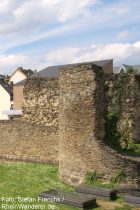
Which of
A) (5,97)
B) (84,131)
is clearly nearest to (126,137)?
(84,131)

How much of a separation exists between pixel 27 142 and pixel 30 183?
17.6 ft

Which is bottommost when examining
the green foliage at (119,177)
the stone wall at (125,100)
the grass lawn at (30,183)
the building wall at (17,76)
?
the grass lawn at (30,183)

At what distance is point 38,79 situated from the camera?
2127cm

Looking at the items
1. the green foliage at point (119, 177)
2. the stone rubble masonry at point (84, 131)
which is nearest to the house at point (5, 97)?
the stone rubble masonry at point (84, 131)

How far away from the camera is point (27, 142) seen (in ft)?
68.8

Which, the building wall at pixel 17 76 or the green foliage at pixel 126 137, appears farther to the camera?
the building wall at pixel 17 76

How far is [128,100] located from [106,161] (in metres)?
4.78

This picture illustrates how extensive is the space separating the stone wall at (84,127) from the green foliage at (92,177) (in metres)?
0.14

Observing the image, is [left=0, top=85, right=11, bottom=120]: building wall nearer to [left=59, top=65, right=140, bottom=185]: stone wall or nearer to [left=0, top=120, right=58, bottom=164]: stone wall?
[left=0, top=120, right=58, bottom=164]: stone wall

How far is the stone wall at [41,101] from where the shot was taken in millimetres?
20698

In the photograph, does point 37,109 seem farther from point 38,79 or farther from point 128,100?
point 128,100

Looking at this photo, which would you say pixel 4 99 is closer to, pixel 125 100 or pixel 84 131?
pixel 125 100

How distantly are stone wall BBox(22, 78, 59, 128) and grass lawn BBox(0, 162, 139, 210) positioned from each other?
8.01 feet

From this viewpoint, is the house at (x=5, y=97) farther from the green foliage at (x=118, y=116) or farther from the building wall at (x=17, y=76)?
the green foliage at (x=118, y=116)
